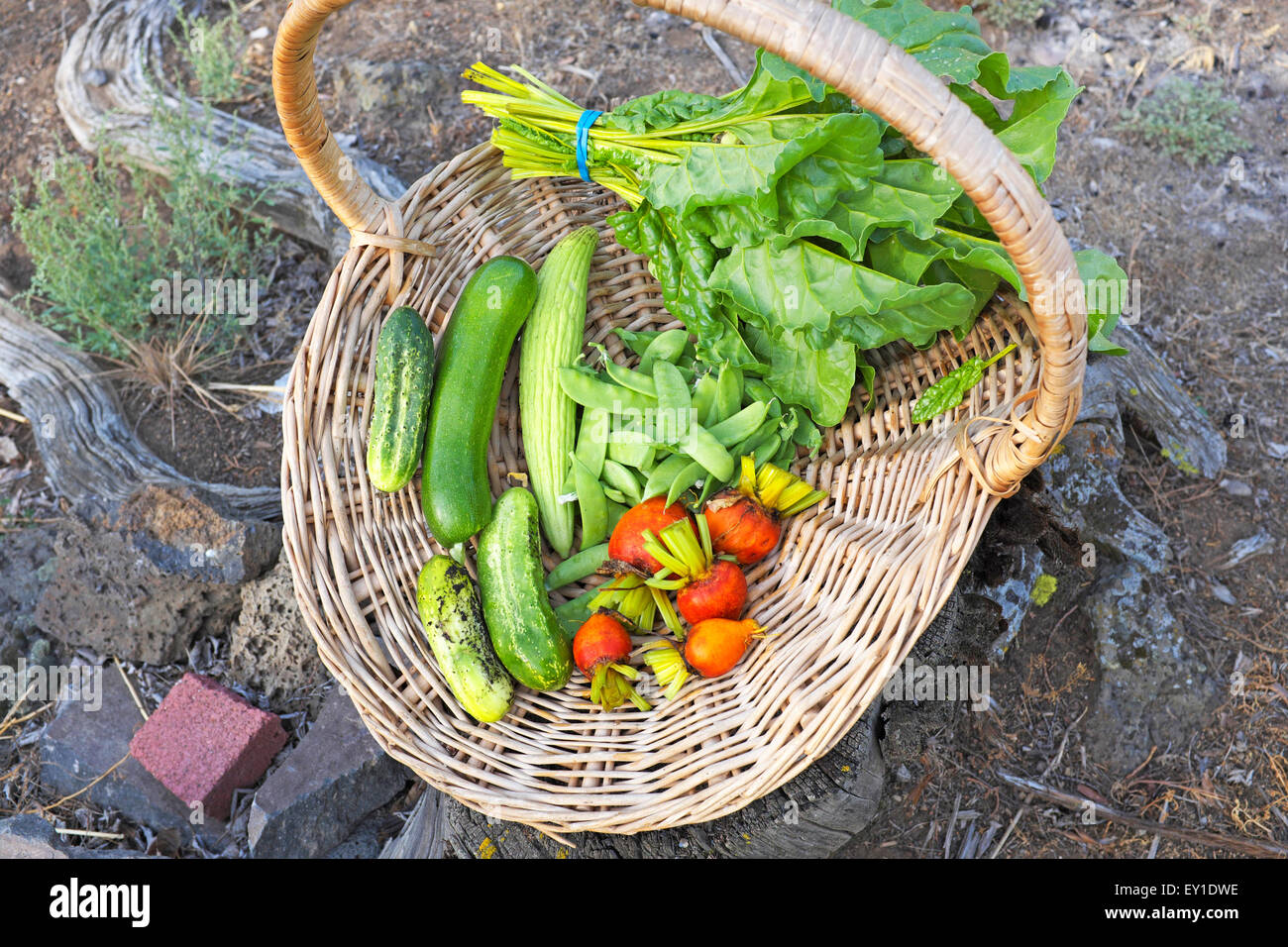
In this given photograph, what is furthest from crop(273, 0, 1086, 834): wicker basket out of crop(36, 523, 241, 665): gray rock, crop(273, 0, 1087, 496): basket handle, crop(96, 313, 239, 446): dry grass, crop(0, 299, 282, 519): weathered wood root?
crop(96, 313, 239, 446): dry grass

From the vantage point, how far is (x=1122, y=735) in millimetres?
3059

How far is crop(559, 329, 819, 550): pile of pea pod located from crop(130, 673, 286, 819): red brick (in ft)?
4.26

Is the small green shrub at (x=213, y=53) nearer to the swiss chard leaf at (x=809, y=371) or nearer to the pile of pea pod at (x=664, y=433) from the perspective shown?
the pile of pea pod at (x=664, y=433)

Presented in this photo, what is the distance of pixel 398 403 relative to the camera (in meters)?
2.71

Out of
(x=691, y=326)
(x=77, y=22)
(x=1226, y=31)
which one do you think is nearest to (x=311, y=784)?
(x=691, y=326)

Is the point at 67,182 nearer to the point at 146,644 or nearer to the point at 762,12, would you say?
the point at 146,644

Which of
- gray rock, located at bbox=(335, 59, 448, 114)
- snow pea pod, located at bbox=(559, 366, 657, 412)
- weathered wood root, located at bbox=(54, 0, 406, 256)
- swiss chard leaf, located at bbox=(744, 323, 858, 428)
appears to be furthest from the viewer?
gray rock, located at bbox=(335, 59, 448, 114)

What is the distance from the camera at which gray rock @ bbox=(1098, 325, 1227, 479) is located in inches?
134

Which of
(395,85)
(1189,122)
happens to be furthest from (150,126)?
(1189,122)

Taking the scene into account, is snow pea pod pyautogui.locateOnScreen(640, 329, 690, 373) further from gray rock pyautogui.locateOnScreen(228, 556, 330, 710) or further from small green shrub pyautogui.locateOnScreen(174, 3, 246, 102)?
small green shrub pyautogui.locateOnScreen(174, 3, 246, 102)

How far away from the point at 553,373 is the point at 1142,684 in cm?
231

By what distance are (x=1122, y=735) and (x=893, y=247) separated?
1893mm

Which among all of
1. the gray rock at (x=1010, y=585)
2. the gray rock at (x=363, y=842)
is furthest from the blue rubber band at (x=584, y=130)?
the gray rock at (x=363, y=842)

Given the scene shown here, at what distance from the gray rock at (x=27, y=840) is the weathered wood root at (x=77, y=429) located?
1140 mm
